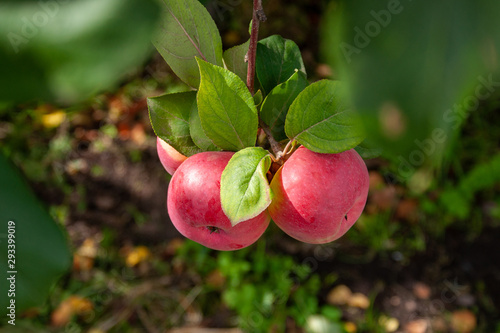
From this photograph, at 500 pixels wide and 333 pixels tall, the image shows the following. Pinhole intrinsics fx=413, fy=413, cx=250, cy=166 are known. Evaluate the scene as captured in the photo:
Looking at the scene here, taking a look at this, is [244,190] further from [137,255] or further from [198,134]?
[137,255]

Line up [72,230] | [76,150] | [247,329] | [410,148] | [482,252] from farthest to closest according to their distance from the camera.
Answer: [76,150] < [72,230] < [482,252] < [247,329] < [410,148]

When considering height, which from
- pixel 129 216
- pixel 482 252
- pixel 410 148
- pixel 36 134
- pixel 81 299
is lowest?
pixel 482 252

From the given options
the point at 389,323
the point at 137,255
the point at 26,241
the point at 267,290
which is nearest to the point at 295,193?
the point at 26,241

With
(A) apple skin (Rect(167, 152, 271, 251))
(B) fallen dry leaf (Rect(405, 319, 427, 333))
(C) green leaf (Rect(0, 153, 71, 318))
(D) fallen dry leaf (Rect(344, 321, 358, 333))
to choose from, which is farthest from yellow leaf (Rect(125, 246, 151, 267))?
(C) green leaf (Rect(0, 153, 71, 318))

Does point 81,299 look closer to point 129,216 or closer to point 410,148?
point 129,216

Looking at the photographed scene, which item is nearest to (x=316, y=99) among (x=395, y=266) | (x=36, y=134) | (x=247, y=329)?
(x=247, y=329)
